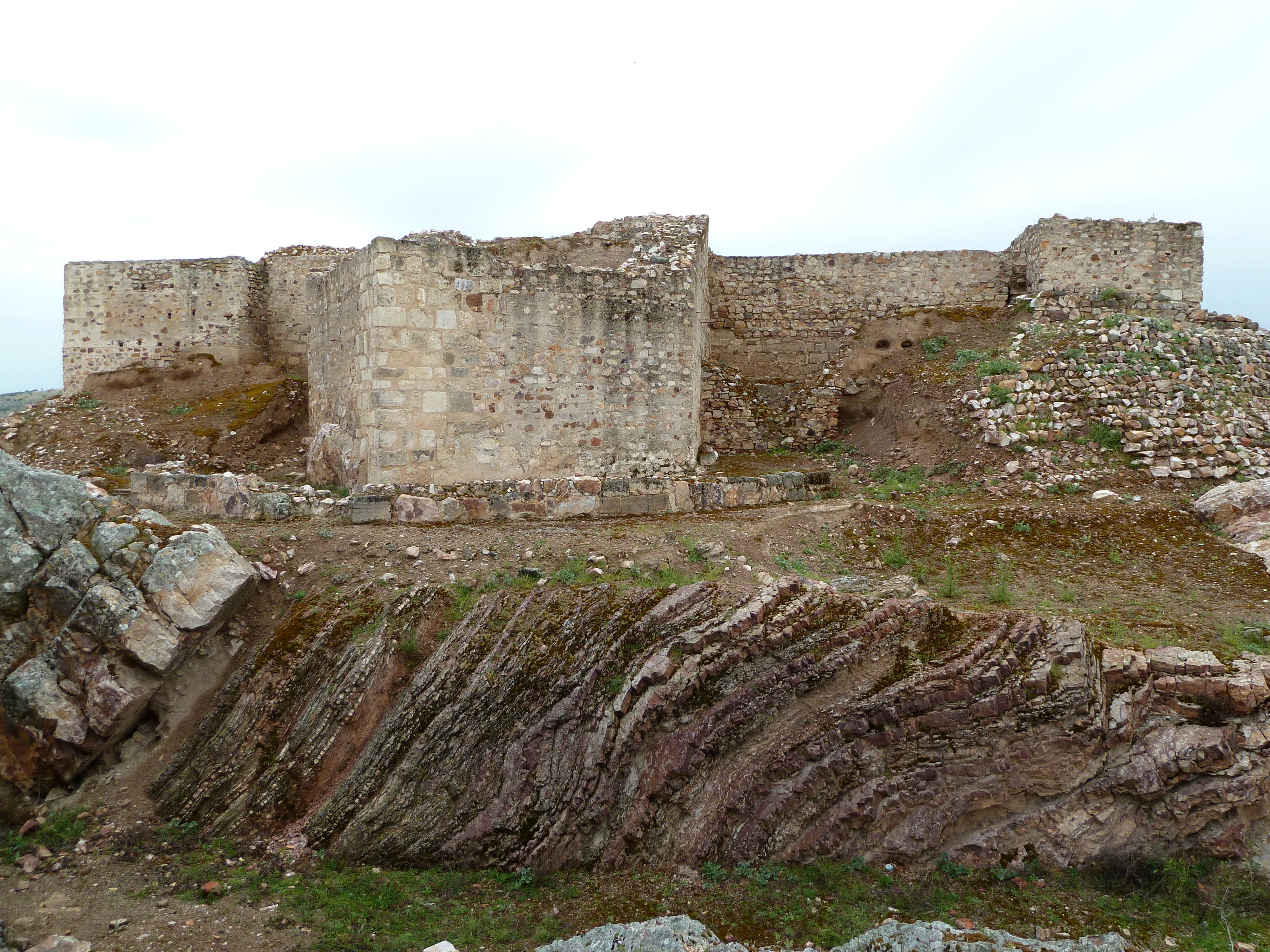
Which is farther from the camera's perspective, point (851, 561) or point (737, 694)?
point (851, 561)

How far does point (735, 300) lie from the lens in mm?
18125

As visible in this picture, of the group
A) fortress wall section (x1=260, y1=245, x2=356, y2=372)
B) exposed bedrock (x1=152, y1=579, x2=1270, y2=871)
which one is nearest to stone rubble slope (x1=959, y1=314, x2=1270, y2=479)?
exposed bedrock (x1=152, y1=579, x2=1270, y2=871)

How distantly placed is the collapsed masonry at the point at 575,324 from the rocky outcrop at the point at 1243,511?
691cm

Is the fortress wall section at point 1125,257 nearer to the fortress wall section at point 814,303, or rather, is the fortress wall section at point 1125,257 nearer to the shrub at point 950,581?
the fortress wall section at point 814,303

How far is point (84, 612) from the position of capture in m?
6.88

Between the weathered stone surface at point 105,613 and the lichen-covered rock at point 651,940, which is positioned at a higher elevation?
the weathered stone surface at point 105,613

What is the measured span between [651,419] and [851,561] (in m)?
4.41

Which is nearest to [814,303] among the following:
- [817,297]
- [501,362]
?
[817,297]

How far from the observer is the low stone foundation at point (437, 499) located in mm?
9242

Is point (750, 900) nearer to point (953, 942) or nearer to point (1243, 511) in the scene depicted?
point (953, 942)

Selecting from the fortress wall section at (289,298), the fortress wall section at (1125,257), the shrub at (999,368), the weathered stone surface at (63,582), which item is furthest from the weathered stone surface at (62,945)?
the fortress wall section at (1125,257)

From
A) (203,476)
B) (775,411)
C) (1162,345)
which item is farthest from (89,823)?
(1162,345)

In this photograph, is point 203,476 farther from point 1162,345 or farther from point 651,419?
point 1162,345

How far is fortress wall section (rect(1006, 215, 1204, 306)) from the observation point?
16.5m
